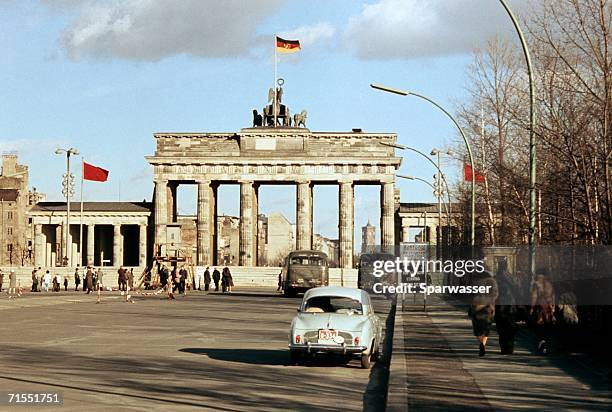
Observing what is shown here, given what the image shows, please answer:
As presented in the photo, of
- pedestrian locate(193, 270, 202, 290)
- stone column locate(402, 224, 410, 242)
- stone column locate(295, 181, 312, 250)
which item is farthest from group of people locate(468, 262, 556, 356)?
stone column locate(402, 224, 410, 242)

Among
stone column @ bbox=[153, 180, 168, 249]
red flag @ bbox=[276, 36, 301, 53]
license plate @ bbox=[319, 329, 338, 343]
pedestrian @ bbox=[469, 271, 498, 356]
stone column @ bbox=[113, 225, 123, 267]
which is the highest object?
red flag @ bbox=[276, 36, 301, 53]

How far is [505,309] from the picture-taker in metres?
22.6

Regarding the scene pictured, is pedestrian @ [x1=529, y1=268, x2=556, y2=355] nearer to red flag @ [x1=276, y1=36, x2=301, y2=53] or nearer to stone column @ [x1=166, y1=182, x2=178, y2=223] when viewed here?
red flag @ [x1=276, y1=36, x2=301, y2=53]

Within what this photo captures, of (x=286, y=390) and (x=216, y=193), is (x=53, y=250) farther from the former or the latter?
(x=286, y=390)

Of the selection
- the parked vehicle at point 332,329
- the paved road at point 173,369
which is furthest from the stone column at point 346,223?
the parked vehicle at point 332,329

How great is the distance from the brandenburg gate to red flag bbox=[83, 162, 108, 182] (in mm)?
12867

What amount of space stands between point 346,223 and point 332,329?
3522 inches

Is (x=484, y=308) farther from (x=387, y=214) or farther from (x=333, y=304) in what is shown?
(x=387, y=214)

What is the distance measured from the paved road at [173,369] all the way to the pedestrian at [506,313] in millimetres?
2770

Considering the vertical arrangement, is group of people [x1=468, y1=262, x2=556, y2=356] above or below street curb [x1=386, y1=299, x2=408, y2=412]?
above

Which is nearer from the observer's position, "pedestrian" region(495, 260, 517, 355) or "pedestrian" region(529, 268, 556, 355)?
"pedestrian" region(495, 260, 517, 355)

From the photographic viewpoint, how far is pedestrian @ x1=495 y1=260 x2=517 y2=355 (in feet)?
74.3

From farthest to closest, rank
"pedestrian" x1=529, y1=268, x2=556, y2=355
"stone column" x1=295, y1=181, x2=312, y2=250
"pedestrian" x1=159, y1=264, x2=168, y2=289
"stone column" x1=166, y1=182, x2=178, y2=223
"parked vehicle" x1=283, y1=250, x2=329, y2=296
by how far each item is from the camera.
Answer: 1. "stone column" x1=166, y1=182, x2=178, y2=223
2. "stone column" x1=295, y1=181, x2=312, y2=250
3. "pedestrian" x1=159, y1=264, x2=168, y2=289
4. "parked vehicle" x1=283, y1=250, x2=329, y2=296
5. "pedestrian" x1=529, y1=268, x2=556, y2=355

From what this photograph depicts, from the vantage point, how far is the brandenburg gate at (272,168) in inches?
4353
